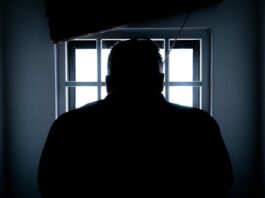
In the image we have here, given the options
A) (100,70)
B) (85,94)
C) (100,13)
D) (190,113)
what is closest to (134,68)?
(190,113)

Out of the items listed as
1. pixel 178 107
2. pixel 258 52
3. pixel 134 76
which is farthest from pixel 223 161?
pixel 258 52

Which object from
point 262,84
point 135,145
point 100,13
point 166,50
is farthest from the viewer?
point 166,50

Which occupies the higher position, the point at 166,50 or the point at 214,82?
the point at 166,50

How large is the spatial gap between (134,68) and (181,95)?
0.93m

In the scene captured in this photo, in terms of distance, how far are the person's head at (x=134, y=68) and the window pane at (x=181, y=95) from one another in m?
0.84

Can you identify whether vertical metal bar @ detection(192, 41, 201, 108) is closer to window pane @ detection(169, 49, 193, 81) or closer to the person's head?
window pane @ detection(169, 49, 193, 81)

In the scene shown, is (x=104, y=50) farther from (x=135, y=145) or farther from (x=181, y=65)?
(x=135, y=145)

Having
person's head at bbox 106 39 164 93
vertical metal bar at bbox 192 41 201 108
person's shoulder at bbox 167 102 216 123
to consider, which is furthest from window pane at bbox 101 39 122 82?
person's shoulder at bbox 167 102 216 123

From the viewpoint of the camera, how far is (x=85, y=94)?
2.15 meters

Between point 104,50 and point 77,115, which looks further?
point 104,50

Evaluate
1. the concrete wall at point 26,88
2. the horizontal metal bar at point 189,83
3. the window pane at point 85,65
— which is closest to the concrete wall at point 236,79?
the horizontal metal bar at point 189,83

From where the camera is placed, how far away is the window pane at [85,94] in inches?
84.3

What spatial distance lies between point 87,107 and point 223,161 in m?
0.57

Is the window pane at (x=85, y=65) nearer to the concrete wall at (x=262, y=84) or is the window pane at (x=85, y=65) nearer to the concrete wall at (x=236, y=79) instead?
the concrete wall at (x=236, y=79)
